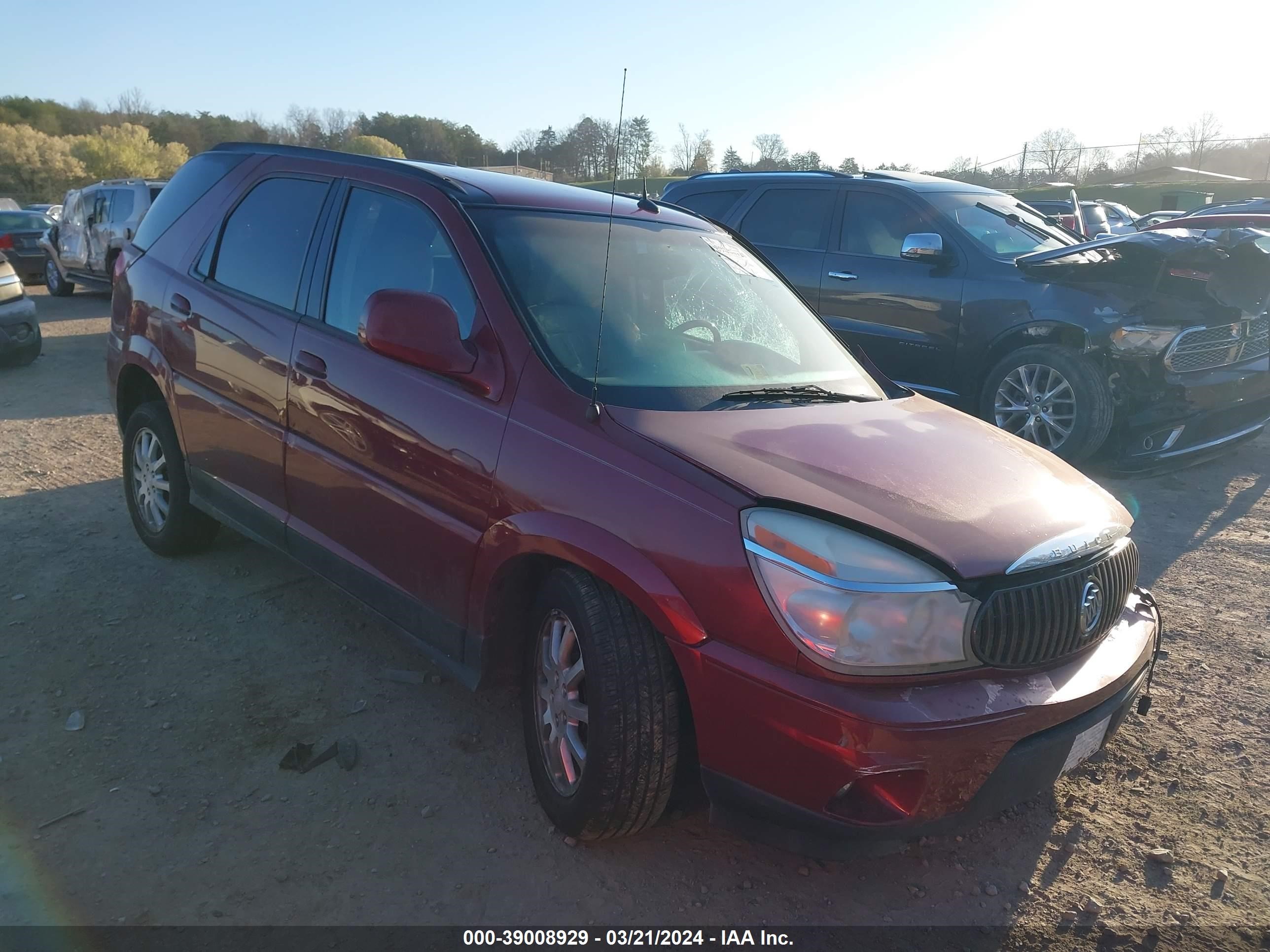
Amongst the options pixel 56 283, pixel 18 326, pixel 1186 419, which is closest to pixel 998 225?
pixel 1186 419

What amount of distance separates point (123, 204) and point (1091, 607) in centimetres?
1547

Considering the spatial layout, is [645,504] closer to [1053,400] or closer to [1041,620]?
[1041,620]

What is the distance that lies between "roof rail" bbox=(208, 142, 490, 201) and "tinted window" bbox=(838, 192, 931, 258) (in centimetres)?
442

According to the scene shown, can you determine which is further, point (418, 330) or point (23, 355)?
point (23, 355)

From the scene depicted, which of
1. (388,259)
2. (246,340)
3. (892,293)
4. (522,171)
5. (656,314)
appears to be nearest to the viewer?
(656,314)

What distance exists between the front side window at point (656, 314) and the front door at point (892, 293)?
3.25 meters

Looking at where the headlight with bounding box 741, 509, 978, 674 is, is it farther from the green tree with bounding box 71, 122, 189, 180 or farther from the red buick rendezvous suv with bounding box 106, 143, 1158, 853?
the green tree with bounding box 71, 122, 189, 180

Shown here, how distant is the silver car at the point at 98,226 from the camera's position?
13930mm

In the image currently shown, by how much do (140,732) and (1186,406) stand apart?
6321mm

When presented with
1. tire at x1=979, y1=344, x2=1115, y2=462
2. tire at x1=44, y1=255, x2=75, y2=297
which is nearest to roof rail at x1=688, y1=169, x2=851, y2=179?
tire at x1=979, y1=344, x2=1115, y2=462

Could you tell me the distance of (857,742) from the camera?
2.09 meters

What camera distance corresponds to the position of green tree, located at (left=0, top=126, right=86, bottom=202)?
155 feet

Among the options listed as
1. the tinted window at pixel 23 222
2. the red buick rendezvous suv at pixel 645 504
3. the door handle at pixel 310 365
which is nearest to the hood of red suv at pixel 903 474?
the red buick rendezvous suv at pixel 645 504

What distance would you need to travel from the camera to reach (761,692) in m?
2.17
